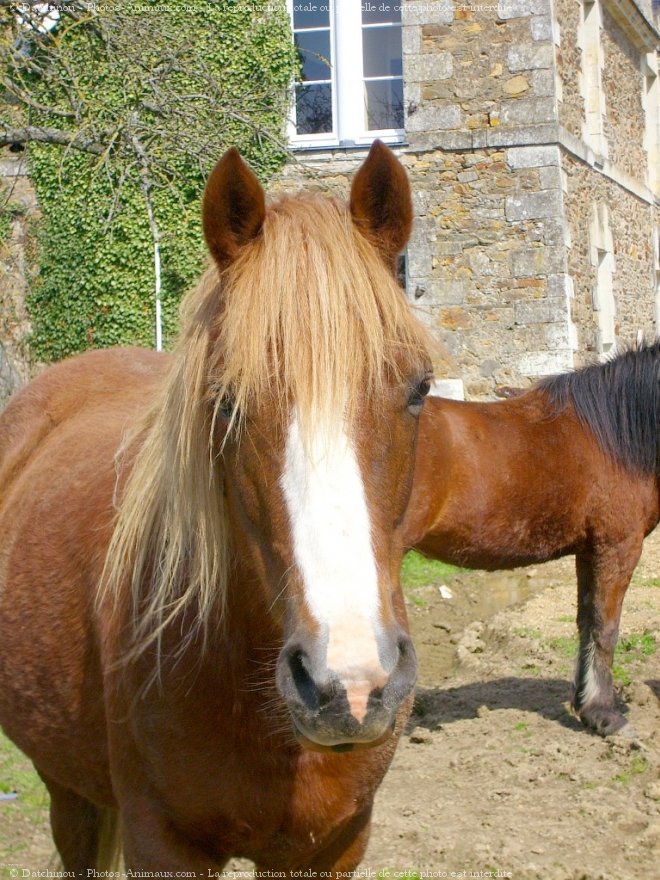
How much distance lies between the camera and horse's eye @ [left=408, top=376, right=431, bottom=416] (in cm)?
196

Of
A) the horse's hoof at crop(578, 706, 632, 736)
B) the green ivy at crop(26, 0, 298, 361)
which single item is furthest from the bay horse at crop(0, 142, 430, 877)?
the green ivy at crop(26, 0, 298, 361)

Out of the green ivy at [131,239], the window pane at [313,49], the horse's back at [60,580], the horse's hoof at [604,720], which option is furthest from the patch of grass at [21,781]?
the window pane at [313,49]

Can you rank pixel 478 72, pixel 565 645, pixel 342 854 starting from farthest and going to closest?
pixel 478 72, pixel 565 645, pixel 342 854

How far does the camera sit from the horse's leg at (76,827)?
10.6ft

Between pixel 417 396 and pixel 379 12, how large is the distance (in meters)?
11.3

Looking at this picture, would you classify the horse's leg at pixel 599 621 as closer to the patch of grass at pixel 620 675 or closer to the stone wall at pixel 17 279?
the patch of grass at pixel 620 675

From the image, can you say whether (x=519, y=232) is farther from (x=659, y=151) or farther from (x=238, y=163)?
(x=238, y=163)

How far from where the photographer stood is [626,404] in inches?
215

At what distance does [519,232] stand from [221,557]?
33.2 ft

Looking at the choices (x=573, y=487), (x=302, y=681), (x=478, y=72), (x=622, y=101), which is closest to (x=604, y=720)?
(x=573, y=487)

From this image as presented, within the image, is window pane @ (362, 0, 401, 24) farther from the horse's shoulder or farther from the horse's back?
the horse's back

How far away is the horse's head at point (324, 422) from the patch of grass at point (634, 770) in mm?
3033

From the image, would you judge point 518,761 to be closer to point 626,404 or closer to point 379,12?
point 626,404

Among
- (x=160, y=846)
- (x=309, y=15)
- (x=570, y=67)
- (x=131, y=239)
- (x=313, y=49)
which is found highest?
(x=309, y=15)
